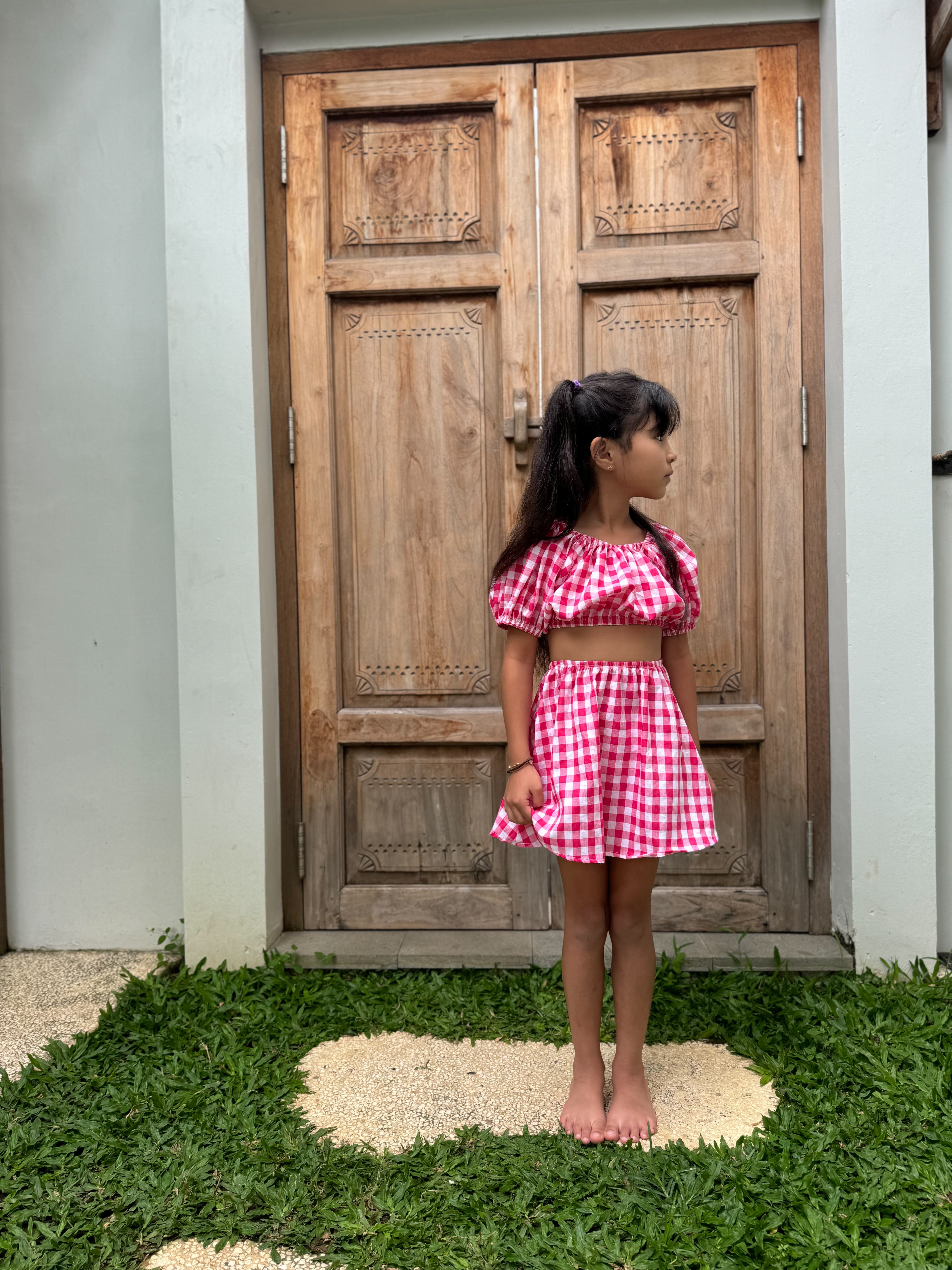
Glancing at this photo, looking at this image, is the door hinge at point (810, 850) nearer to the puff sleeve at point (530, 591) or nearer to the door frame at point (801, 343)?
the door frame at point (801, 343)

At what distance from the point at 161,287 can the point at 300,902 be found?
2.06 m

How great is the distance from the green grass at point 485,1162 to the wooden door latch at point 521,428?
5.42 feet

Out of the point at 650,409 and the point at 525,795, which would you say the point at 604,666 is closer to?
the point at 525,795

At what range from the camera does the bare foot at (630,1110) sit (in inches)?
71.6

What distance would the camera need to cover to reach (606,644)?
191 cm

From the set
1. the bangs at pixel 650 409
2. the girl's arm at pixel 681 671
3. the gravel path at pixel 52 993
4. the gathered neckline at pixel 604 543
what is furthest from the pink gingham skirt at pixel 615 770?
the gravel path at pixel 52 993

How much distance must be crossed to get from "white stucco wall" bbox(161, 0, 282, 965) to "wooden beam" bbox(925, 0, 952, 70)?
6.54 ft

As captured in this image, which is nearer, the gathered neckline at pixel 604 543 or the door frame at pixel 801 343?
the gathered neckline at pixel 604 543

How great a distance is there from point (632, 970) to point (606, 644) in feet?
2.37

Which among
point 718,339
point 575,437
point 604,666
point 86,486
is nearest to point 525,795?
point 604,666

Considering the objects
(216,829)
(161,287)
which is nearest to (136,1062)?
(216,829)

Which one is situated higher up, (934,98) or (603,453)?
(934,98)

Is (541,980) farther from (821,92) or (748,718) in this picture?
(821,92)

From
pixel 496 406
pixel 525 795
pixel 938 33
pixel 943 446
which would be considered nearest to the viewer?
pixel 525 795
